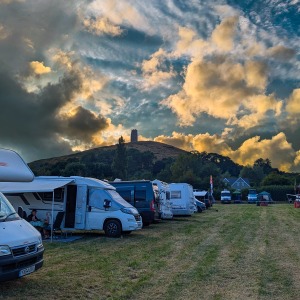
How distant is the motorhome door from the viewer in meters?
17.1

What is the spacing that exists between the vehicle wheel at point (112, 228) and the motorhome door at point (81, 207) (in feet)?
3.18

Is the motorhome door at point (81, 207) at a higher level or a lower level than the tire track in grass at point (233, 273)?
higher

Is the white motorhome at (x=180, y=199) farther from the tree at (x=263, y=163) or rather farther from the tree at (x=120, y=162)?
the tree at (x=263, y=163)

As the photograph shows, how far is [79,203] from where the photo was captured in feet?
56.6

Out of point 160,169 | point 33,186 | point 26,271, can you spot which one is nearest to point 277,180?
point 160,169

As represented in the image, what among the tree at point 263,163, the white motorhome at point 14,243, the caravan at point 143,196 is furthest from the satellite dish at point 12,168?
the tree at point 263,163

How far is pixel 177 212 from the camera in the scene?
95.9 ft

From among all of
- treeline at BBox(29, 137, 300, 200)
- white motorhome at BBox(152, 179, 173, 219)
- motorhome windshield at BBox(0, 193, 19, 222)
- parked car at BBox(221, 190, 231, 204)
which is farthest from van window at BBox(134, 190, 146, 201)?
treeline at BBox(29, 137, 300, 200)

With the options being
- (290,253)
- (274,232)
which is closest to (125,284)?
(290,253)

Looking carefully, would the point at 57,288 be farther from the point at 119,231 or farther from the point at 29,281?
the point at 119,231

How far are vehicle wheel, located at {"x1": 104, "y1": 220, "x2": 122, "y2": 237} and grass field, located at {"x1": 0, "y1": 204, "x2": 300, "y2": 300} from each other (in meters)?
0.68

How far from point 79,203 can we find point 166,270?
311 inches

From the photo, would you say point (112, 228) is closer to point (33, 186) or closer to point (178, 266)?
point (33, 186)

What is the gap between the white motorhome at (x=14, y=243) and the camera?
7609mm
